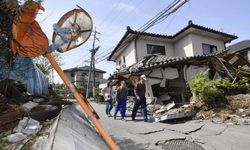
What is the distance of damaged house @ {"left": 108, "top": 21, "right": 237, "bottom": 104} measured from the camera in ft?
42.0

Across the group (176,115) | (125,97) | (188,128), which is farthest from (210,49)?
(188,128)

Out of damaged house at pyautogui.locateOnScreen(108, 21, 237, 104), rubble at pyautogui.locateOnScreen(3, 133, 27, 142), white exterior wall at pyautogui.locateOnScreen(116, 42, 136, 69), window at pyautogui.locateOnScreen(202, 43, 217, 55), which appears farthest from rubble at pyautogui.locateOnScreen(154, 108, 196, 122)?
window at pyautogui.locateOnScreen(202, 43, 217, 55)

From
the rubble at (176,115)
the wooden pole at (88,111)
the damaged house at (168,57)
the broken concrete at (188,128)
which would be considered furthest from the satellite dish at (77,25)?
the damaged house at (168,57)

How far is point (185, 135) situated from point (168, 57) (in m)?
8.29

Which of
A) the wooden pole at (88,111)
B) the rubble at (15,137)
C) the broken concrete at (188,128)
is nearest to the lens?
the rubble at (15,137)

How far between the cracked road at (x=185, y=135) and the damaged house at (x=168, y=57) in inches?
→ 176

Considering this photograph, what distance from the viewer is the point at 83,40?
4.71 meters

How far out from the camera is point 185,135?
20.7 feet

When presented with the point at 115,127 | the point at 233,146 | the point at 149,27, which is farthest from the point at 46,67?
the point at 233,146

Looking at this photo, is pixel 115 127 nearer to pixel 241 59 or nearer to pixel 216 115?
pixel 216 115

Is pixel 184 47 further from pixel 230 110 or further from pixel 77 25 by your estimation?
pixel 77 25

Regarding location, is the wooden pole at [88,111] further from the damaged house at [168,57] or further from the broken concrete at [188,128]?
the damaged house at [168,57]

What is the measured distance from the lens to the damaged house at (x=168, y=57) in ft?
42.0

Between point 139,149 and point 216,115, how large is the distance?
4.57 metres
